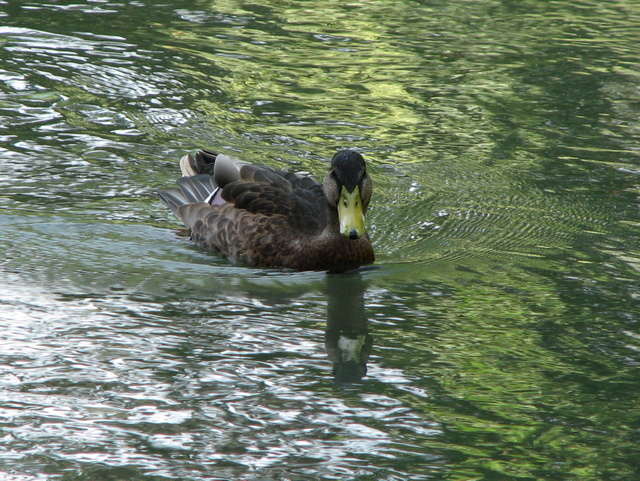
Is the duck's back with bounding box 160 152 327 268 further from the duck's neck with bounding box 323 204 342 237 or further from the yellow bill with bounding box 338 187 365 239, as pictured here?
the yellow bill with bounding box 338 187 365 239

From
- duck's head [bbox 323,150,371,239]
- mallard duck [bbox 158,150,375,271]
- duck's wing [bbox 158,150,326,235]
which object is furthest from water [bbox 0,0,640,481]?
duck's head [bbox 323,150,371,239]

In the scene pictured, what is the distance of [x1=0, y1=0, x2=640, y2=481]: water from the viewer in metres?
5.21

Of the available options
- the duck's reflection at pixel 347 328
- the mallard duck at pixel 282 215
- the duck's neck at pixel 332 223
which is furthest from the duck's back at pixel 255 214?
the duck's reflection at pixel 347 328

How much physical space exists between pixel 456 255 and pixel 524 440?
10.2ft

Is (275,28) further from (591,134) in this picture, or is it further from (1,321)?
(1,321)

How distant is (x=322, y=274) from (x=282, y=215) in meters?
0.61

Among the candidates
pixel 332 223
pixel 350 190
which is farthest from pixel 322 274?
pixel 350 190

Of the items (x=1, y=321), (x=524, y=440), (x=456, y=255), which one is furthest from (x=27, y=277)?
(x=524, y=440)

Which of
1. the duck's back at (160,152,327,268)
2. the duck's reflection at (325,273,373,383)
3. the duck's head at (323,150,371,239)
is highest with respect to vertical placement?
the duck's head at (323,150,371,239)

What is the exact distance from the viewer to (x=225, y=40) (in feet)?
46.1

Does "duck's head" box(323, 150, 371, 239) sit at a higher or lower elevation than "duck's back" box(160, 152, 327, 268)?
higher

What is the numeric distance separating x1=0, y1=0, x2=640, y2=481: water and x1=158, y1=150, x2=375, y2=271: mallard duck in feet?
0.58

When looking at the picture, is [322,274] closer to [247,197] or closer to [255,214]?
[255,214]

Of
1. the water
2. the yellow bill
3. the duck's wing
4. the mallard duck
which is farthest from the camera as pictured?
the duck's wing
